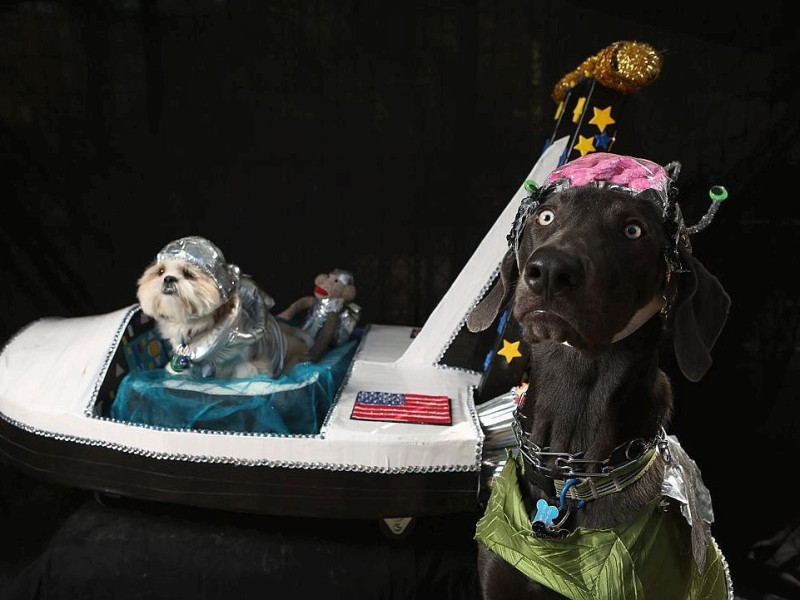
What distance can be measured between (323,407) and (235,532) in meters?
0.45

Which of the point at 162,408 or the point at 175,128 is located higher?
the point at 175,128

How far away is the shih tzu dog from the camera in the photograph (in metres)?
2.05

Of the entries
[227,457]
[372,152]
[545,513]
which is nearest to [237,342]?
[227,457]

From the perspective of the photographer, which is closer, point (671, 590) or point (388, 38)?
point (671, 590)

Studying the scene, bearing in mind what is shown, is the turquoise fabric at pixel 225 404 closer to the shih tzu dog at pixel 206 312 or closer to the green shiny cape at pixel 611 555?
the shih tzu dog at pixel 206 312

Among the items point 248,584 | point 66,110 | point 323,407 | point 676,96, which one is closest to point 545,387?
point 323,407

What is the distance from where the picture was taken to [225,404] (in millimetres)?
1917

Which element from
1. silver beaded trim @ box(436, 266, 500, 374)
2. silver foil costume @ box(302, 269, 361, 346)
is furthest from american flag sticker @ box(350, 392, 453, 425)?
silver foil costume @ box(302, 269, 361, 346)

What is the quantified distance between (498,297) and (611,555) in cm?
47

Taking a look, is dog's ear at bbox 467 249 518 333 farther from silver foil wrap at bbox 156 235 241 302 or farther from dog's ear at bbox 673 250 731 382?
silver foil wrap at bbox 156 235 241 302

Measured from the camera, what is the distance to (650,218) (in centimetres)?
104

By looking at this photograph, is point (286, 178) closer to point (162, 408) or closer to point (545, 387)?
point (162, 408)

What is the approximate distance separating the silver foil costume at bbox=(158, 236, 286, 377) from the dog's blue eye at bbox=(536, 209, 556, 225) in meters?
1.25

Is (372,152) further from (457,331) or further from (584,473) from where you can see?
(584,473)
